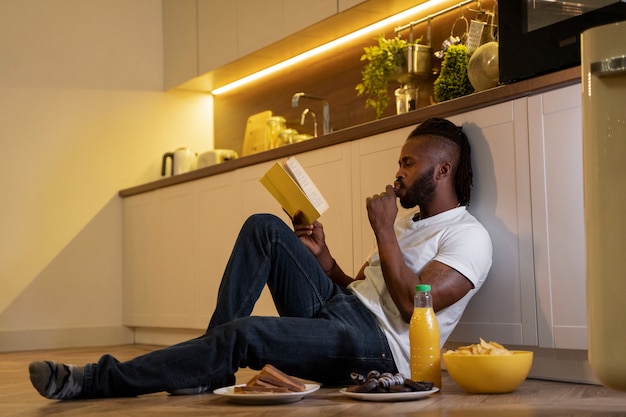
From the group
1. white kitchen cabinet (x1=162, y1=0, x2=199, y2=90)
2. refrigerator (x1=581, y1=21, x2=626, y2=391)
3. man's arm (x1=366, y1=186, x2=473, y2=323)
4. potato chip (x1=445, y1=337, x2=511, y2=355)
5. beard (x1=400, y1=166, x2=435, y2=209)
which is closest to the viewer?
refrigerator (x1=581, y1=21, x2=626, y2=391)

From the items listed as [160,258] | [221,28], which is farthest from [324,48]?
[160,258]

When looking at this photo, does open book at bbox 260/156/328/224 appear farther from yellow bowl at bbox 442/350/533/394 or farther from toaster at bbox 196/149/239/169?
toaster at bbox 196/149/239/169

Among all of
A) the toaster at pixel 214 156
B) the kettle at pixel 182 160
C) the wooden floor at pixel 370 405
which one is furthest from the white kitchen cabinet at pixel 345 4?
the wooden floor at pixel 370 405

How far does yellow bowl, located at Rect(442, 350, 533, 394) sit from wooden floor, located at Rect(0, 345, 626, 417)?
31 mm

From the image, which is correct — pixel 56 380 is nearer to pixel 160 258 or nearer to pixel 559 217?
pixel 559 217

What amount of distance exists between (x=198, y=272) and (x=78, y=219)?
1137 millimetres

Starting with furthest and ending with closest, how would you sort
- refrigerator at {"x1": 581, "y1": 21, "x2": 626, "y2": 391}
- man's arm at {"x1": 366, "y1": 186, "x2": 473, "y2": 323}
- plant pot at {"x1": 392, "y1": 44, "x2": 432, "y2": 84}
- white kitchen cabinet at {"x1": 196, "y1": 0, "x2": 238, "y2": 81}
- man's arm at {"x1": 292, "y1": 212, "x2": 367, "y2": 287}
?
1. white kitchen cabinet at {"x1": 196, "y1": 0, "x2": 238, "y2": 81}
2. plant pot at {"x1": 392, "y1": 44, "x2": 432, "y2": 84}
3. man's arm at {"x1": 292, "y1": 212, "x2": 367, "y2": 287}
4. man's arm at {"x1": 366, "y1": 186, "x2": 473, "y2": 323}
5. refrigerator at {"x1": 581, "y1": 21, "x2": 626, "y2": 391}

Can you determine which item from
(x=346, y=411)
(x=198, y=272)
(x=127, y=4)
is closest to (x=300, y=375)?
(x=346, y=411)

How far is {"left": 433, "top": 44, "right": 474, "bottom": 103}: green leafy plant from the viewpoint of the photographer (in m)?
3.28

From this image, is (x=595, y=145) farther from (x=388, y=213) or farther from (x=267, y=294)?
(x=267, y=294)

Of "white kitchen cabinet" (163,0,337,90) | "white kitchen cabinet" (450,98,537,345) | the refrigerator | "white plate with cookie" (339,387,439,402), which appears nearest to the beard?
"white kitchen cabinet" (450,98,537,345)

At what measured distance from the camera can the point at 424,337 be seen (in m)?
2.37

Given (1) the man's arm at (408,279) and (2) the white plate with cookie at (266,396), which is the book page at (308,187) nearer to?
(1) the man's arm at (408,279)

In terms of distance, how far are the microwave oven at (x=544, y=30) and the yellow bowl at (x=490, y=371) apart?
91cm
